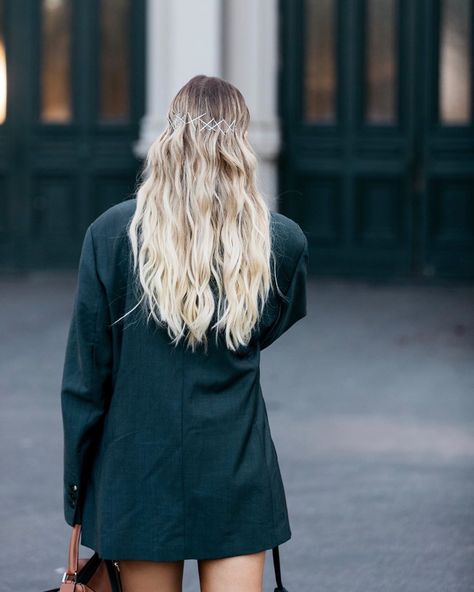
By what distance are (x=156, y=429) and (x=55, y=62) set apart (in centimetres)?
1109

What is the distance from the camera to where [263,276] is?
3111mm

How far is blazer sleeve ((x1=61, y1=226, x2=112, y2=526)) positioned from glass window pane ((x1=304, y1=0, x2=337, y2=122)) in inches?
415

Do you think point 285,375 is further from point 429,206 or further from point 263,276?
point 263,276

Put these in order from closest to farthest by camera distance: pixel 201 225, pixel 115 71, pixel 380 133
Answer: pixel 201 225
pixel 380 133
pixel 115 71

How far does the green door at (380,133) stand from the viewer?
13.2m

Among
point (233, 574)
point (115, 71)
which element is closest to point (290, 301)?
point (233, 574)

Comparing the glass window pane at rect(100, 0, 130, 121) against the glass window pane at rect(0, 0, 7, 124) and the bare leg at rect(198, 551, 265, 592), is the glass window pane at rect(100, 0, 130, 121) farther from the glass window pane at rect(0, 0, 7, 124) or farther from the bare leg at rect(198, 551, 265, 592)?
the bare leg at rect(198, 551, 265, 592)

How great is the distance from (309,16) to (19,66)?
117 inches

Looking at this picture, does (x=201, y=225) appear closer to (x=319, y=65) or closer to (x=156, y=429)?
(x=156, y=429)

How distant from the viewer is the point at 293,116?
13.4 m

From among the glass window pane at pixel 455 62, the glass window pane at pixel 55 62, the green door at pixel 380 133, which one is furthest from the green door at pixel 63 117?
the glass window pane at pixel 455 62

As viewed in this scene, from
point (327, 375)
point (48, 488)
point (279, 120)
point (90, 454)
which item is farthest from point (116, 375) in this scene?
point (279, 120)

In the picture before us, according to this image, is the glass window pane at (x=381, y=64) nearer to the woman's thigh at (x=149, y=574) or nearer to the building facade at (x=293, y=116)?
the building facade at (x=293, y=116)

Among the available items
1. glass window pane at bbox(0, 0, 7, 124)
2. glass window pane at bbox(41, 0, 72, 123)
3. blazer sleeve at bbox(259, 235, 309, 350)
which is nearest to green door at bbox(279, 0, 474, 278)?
glass window pane at bbox(41, 0, 72, 123)
